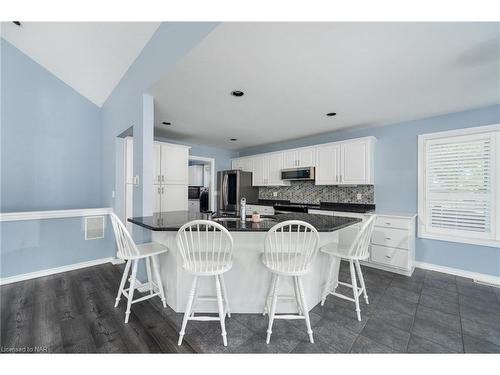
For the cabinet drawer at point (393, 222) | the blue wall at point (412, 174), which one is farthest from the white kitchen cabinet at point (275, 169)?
the cabinet drawer at point (393, 222)

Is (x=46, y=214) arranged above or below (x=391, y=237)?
above

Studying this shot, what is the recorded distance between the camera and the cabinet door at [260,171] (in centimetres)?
520

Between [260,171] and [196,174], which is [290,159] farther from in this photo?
[196,174]

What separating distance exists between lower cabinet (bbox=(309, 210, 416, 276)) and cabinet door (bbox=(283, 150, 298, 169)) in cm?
176

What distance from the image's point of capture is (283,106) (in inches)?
117

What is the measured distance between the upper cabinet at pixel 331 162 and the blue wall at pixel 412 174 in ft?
0.82

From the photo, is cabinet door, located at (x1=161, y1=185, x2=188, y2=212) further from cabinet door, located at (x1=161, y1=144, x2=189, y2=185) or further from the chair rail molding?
the chair rail molding

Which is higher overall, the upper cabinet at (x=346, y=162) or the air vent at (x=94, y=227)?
the upper cabinet at (x=346, y=162)

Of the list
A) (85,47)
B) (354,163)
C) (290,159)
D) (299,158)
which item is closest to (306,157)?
(299,158)

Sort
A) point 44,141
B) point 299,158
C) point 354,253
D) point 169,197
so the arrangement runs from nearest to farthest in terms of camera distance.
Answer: point 354,253 < point 44,141 < point 169,197 < point 299,158

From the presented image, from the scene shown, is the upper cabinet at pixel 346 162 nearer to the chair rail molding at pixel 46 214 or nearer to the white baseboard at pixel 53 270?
the chair rail molding at pixel 46 214

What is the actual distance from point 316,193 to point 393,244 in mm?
1769

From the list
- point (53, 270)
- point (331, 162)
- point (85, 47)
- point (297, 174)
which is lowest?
point (53, 270)

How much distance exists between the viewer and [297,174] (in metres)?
4.52
